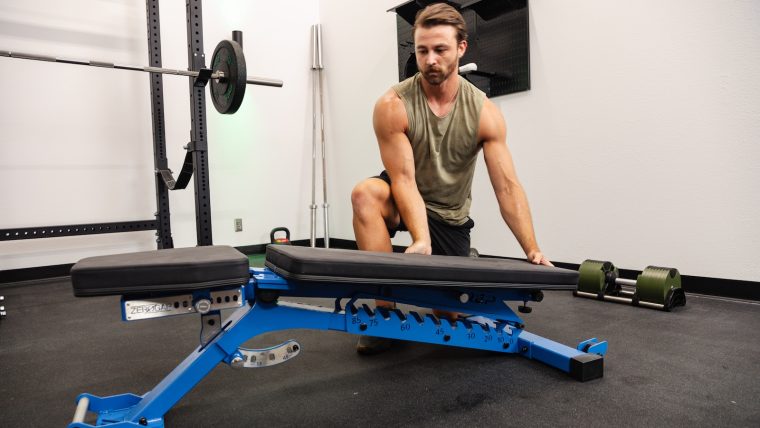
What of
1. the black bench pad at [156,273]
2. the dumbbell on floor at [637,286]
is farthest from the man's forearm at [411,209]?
the dumbbell on floor at [637,286]

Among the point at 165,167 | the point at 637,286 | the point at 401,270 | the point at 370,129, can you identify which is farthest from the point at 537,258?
the point at 370,129

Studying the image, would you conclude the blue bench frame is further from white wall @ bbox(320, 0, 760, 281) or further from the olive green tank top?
white wall @ bbox(320, 0, 760, 281)

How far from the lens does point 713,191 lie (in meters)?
2.28

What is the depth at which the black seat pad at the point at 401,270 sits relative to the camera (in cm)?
99

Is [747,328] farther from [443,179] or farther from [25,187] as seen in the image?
[25,187]

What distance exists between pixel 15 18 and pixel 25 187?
1110mm

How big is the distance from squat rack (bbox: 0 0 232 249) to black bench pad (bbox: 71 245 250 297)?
1893 mm

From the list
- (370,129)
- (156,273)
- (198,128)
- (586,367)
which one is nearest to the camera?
(156,273)

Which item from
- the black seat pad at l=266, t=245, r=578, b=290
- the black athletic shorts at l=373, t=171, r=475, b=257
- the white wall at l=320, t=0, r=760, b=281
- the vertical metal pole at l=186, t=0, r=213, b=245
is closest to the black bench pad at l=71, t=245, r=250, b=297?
the black seat pad at l=266, t=245, r=578, b=290

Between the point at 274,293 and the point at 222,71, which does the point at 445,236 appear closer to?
the point at 274,293

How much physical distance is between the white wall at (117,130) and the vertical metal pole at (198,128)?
981 millimetres

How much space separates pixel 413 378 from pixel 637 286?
1.40 metres

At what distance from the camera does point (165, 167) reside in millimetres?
3221

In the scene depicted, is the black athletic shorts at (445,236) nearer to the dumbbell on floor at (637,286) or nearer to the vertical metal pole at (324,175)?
the dumbbell on floor at (637,286)
